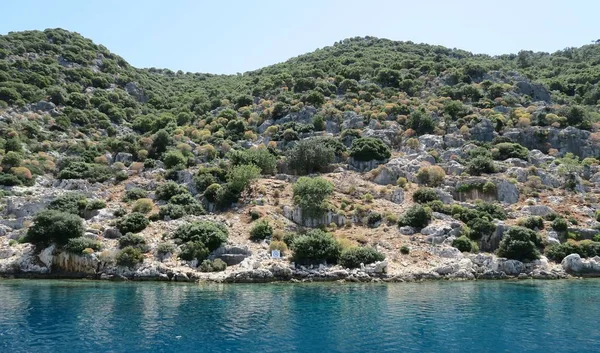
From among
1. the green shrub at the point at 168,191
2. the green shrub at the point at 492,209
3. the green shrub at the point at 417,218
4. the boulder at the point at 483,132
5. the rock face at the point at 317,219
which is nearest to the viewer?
the green shrub at the point at 417,218

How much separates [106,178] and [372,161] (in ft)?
Result: 132

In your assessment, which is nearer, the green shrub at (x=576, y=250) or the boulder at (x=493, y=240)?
the green shrub at (x=576, y=250)

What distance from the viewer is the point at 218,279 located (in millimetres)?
40750

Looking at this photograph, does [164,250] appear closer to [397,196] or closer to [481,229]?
[397,196]

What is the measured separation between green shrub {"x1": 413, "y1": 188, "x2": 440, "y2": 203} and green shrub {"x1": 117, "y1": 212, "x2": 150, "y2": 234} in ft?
108

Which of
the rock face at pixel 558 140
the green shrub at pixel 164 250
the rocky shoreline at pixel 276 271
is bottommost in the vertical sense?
the rocky shoreline at pixel 276 271

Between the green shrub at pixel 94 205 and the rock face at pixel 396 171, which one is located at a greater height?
the rock face at pixel 396 171

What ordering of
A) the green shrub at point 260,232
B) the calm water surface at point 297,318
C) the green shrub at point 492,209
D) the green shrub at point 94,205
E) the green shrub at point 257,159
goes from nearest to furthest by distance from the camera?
1. the calm water surface at point 297,318
2. the green shrub at point 260,232
3. the green shrub at point 94,205
4. the green shrub at point 492,209
5. the green shrub at point 257,159

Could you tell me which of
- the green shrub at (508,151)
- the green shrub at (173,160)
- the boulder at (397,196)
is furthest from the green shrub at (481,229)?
the green shrub at (173,160)

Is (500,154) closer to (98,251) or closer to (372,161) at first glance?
(372,161)

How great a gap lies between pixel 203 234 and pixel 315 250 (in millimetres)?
11691

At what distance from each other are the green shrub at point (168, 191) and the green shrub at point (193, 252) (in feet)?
47.5

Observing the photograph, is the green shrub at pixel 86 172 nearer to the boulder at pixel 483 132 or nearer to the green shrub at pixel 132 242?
the green shrub at pixel 132 242

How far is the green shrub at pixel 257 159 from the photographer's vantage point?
65.0 meters
